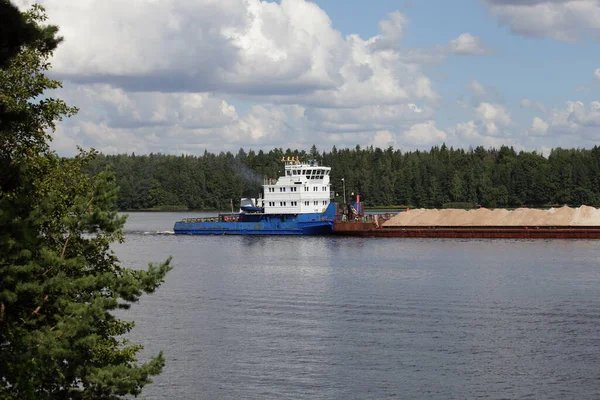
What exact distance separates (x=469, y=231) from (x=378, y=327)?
47344mm

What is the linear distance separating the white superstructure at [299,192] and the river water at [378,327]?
1915 centimetres

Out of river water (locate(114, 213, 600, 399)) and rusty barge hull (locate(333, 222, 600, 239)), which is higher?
rusty barge hull (locate(333, 222, 600, 239))

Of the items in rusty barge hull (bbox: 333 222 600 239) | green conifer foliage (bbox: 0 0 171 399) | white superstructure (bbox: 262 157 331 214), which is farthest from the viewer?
white superstructure (bbox: 262 157 331 214)

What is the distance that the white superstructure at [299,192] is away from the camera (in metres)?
86.4

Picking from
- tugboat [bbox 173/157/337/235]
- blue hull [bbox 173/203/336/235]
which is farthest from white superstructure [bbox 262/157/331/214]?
blue hull [bbox 173/203/336/235]

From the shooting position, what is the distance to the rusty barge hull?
80.2 meters

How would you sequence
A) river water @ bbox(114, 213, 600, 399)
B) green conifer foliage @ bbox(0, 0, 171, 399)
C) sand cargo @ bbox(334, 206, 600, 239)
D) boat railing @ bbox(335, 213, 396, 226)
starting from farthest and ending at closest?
boat railing @ bbox(335, 213, 396, 226), sand cargo @ bbox(334, 206, 600, 239), river water @ bbox(114, 213, 600, 399), green conifer foliage @ bbox(0, 0, 171, 399)

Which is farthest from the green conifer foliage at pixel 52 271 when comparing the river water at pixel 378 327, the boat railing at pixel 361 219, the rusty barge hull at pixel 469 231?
the boat railing at pixel 361 219

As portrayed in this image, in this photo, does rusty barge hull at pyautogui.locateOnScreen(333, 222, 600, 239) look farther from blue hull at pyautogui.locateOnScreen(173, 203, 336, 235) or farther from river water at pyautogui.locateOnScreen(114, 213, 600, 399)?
river water at pyautogui.locateOnScreen(114, 213, 600, 399)

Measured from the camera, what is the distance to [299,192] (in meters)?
86.3

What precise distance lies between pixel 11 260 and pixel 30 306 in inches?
57.2

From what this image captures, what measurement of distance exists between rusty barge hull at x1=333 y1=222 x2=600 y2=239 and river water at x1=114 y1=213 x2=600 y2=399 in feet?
41.8

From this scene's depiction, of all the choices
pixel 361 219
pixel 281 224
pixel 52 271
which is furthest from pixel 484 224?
pixel 52 271

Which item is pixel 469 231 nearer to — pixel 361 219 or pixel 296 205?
pixel 361 219
